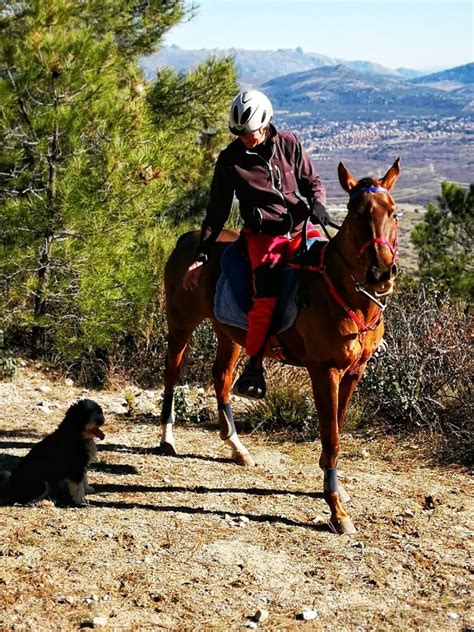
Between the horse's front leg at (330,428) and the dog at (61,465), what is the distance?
1514 millimetres

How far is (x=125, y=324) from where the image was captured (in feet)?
30.0

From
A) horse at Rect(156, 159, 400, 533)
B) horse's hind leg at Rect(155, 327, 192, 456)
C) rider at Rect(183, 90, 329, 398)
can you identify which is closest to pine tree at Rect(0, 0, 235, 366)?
horse's hind leg at Rect(155, 327, 192, 456)

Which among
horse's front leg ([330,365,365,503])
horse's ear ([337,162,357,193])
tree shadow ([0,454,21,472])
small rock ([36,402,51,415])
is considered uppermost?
horse's ear ([337,162,357,193])

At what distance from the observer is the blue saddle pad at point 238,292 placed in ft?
17.5

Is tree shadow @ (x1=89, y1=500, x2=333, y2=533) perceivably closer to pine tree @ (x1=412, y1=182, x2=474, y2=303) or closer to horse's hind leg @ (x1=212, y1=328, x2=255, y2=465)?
horse's hind leg @ (x1=212, y1=328, x2=255, y2=465)

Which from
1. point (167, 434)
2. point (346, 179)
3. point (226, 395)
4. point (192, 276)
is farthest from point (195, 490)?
point (346, 179)

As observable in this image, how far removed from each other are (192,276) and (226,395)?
1.15 m

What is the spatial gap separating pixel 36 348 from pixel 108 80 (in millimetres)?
3289

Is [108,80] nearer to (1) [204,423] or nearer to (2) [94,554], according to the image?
(1) [204,423]

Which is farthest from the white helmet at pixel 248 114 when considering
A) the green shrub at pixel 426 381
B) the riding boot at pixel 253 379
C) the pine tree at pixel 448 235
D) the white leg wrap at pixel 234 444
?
the pine tree at pixel 448 235

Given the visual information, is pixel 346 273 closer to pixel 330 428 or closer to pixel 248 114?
pixel 330 428

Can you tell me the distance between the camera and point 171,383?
6.83 m

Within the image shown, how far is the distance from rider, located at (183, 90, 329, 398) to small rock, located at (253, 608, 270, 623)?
1.86 m

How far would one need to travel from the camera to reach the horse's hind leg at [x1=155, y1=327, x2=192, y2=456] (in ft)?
22.0
